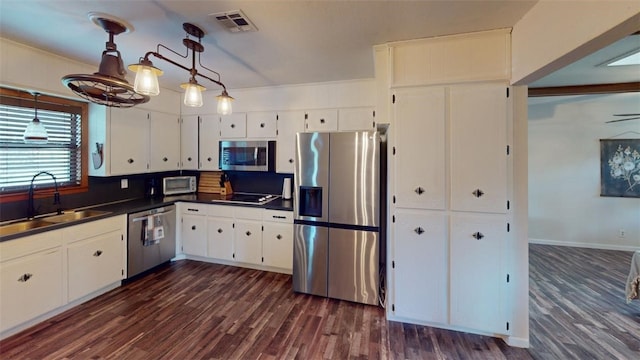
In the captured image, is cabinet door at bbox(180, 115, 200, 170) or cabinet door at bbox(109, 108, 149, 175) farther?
cabinet door at bbox(180, 115, 200, 170)

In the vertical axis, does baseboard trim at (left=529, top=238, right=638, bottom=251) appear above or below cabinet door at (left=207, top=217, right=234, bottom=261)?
below

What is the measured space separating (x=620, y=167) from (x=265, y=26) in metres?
6.04

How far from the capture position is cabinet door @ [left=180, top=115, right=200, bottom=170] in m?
4.08

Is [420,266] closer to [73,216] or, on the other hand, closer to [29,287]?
[29,287]

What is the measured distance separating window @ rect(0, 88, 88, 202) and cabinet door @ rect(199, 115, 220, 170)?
1365 mm

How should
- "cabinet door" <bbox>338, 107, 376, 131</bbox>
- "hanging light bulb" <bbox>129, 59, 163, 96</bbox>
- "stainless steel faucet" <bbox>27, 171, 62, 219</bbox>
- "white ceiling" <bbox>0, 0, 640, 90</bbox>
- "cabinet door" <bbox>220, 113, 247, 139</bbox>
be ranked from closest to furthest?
"hanging light bulb" <bbox>129, 59, 163, 96</bbox> < "white ceiling" <bbox>0, 0, 640, 90</bbox> < "stainless steel faucet" <bbox>27, 171, 62, 219</bbox> < "cabinet door" <bbox>338, 107, 376, 131</bbox> < "cabinet door" <bbox>220, 113, 247, 139</bbox>

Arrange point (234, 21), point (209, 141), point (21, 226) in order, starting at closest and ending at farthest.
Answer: point (234, 21) < point (21, 226) < point (209, 141)

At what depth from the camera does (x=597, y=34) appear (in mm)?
1262

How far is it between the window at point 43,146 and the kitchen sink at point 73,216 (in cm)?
29

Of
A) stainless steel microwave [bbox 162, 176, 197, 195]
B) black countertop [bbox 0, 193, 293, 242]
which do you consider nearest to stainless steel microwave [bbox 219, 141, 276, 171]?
black countertop [bbox 0, 193, 293, 242]

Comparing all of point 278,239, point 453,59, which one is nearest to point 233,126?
point 278,239

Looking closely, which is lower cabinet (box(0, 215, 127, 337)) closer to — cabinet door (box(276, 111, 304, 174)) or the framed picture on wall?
cabinet door (box(276, 111, 304, 174))

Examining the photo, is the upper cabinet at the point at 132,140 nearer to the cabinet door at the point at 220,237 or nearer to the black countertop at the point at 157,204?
the black countertop at the point at 157,204

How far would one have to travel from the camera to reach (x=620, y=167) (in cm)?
434
